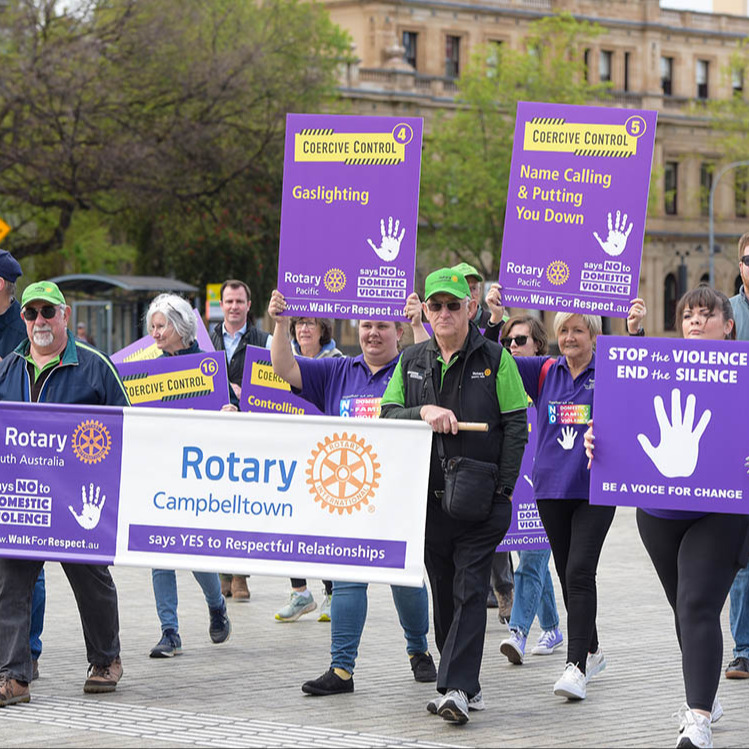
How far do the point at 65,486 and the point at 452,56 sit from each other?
72.9m

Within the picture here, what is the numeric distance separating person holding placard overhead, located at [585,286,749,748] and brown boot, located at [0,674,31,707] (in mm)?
3096

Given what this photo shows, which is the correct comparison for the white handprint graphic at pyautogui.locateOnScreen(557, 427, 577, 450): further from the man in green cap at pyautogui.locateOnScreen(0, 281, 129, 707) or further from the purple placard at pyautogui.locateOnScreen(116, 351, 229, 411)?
the purple placard at pyautogui.locateOnScreen(116, 351, 229, 411)

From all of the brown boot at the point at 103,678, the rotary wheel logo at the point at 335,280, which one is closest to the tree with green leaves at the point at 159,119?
the rotary wheel logo at the point at 335,280

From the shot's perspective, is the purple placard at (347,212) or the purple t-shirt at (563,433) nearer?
the purple t-shirt at (563,433)

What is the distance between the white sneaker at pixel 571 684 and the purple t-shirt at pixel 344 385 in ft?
5.58

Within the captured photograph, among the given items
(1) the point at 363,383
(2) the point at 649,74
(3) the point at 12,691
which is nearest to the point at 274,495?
(1) the point at 363,383

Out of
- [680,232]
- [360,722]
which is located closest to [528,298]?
[360,722]

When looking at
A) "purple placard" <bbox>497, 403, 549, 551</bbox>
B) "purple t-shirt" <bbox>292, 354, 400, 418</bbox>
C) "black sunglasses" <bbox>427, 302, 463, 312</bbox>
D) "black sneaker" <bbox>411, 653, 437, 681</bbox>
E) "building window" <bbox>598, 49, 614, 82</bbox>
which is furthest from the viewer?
"building window" <bbox>598, 49, 614, 82</bbox>

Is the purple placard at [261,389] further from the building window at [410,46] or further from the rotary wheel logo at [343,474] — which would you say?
the building window at [410,46]

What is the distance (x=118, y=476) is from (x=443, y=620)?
1840mm

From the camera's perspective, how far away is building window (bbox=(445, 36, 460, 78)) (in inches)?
3118

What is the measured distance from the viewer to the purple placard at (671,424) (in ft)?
24.8

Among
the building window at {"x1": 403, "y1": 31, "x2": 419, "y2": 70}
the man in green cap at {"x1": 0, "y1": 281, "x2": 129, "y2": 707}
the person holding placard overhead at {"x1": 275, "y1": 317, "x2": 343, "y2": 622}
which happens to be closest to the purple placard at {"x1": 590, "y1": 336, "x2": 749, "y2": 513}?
the man in green cap at {"x1": 0, "y1": 281, "x2": 129, "y2": 707}

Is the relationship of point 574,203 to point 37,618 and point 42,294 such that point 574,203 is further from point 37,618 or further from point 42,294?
point 37,618
